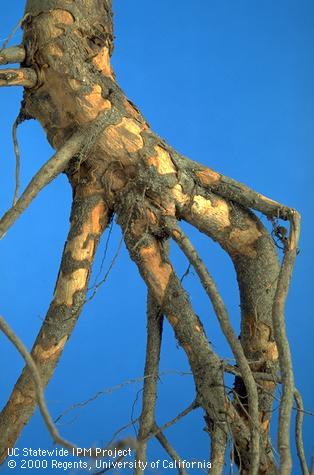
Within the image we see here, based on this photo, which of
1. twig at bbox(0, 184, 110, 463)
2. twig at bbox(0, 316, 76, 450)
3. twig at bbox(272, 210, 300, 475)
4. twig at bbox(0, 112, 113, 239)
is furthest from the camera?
twig at bbox(0, 184, 110, 463)

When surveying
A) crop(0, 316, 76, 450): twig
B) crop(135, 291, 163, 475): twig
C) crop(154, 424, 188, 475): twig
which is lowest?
crop(0, 316, 76, 450): twig

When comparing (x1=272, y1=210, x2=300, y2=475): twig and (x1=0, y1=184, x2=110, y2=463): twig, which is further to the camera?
(x1=0, y1=184, x2=110, y2=463): twig

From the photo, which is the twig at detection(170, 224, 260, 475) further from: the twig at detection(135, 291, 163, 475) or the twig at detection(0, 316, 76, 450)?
the twig at detection(0, 316, 76, 450)

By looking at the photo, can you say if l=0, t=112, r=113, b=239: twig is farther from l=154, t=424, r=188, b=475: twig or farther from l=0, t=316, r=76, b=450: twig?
l=154, t=424, r=188, b=475: twig

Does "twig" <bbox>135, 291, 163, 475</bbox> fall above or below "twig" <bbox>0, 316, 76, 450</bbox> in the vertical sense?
above

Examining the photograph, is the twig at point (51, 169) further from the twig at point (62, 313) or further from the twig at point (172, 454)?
the twig at point (172, 454)

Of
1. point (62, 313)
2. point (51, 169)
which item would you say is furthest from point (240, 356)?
point (51, 169)

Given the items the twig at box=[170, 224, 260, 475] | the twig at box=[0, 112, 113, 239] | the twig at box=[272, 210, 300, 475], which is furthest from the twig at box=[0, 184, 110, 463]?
the twig at box=[272, 210, 300, 475]

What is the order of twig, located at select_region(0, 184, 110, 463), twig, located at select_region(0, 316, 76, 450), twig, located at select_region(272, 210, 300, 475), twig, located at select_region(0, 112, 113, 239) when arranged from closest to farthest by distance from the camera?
twig, located at select_region(0, 316, 76, 450) → twig, located at select_region(272, 210, 300, 475) → twig, located at select_region(0, 112, 113, 239) → twig, located at select_region(0, 184, 110, 463)

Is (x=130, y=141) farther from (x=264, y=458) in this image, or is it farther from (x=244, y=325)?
(x=264, y=458)

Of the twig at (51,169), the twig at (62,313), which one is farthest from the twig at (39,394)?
the twig at (62,313)
